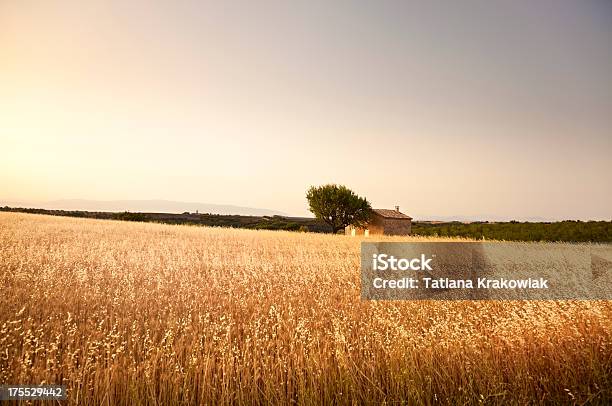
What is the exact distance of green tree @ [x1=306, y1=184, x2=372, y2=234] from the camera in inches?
1972

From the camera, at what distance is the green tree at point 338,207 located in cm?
5009

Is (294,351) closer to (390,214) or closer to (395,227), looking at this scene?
(395,227)

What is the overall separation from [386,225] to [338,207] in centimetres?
686

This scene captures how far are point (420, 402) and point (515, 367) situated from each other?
1385 millimetres

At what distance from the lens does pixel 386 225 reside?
50.2 meters

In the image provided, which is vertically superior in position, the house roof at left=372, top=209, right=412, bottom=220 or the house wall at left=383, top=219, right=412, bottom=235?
the house roof at left=372, top=209, right=412, bottom=220

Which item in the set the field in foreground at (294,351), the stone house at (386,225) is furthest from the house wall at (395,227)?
the field in foreground at (294,351)

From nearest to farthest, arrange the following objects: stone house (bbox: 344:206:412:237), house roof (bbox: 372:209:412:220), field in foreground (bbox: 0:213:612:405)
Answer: field in foreground (bbox: 0:213:612:405), stone house (bbox: 344:206:412:237), house roof (bbox: 372:209:412:220)

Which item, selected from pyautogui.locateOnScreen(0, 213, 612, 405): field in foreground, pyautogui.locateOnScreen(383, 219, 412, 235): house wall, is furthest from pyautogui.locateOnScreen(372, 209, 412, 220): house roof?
pyautogui.locateOnScreen(0, 213, 612, 405): field in foreground

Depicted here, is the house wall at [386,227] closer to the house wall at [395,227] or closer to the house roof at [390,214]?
the house wall at [395,227]

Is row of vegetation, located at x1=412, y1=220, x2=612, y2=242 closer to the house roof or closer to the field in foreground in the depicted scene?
the house roof

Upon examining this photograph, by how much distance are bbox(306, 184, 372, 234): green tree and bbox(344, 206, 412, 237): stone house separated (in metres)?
1.08

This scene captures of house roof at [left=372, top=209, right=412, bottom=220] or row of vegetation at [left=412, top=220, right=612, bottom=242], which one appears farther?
house roof at [left=372, top=209, right=412, bottom=220]

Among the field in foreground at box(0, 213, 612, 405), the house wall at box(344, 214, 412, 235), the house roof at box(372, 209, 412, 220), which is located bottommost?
the field in foreground at box(0, 213, 612, 405)
